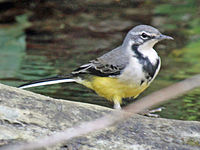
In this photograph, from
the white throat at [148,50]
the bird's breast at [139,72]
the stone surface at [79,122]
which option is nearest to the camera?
the stone surface at [79,122]

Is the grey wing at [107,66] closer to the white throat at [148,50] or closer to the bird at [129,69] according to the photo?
the bird at [129,69]

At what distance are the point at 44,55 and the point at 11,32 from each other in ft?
5.01

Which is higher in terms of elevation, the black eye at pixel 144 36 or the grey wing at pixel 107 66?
the black eye at pixel 144 36

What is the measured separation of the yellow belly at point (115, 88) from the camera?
19.3 feet

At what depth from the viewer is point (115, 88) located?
Answer: 19.7 ft

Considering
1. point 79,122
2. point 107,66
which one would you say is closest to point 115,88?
point 107,66

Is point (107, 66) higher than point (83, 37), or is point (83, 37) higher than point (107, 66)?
point (107, 66)

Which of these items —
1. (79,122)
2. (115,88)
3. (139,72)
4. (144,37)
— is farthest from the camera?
(144,37)

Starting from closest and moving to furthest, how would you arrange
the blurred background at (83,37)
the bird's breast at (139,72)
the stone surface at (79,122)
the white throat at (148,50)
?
the stone surface at (79,122), the bird's breast at (139,72), the white throat at (148,50), the blurred background at (83,37)

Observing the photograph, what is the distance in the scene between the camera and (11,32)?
1135 centimetres

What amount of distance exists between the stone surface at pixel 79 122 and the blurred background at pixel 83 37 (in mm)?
2464

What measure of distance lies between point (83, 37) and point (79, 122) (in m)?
7.53

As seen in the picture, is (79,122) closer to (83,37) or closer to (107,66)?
(107,66)

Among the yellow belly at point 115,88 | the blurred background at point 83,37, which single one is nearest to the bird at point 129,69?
the yellow belly at point 115,88
